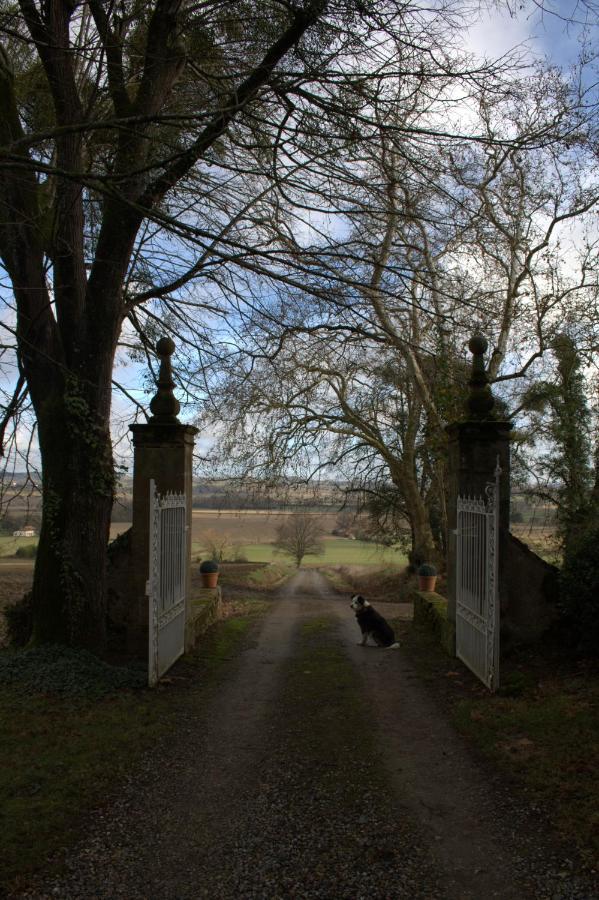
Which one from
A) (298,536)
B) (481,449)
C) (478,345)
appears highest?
(478,345)

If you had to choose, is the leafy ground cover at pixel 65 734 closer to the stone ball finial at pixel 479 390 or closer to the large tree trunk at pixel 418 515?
the stone ball finial at pixel 479 390

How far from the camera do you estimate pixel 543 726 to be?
518 centimetres

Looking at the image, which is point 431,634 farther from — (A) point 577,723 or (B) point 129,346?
(B) point 129,346

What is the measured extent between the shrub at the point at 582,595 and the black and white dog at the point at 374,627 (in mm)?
2974

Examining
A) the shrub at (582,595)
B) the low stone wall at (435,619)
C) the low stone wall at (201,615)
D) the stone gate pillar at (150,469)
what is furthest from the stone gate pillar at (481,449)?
the low stone wall at (201,615)

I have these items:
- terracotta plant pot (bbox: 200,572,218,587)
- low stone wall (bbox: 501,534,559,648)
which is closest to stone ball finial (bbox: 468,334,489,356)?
low stone wall (bbox: 501,534,559,648)

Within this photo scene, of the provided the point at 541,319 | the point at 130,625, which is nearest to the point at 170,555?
the point at 130,625

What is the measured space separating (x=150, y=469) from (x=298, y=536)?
3528 centimetres

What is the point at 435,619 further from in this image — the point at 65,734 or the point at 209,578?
the point at 209,578

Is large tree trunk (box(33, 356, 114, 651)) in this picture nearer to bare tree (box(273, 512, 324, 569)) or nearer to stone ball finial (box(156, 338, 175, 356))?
stone ball finial (box(156, 338, 175, 356))

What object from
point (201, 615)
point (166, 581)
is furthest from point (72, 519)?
point (201, 615)

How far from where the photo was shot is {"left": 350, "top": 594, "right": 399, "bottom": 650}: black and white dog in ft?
31.7

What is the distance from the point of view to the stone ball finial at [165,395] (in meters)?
8.13

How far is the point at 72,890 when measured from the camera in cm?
309
